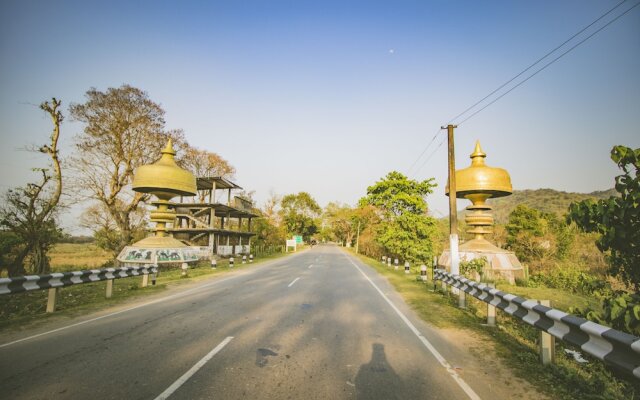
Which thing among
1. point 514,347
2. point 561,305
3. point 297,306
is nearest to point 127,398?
point 297,306

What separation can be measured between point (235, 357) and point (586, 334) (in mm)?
4984

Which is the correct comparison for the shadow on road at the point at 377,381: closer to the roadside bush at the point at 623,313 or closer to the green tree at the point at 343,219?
the roadside bush at the point at 623,313

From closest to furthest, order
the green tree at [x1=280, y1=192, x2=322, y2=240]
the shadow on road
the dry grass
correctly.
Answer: the shadow on road → the dry grass → the green tree at [x1=280, y1=192, x2=322, y2=240]

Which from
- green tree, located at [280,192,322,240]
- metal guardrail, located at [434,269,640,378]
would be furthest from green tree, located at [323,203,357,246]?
metal guardrail, located at [434,269,640,378]

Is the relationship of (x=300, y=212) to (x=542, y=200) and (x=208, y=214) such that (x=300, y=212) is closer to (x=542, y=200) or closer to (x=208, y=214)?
(x=208, y=214)

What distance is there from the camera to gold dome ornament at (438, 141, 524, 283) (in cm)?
1276

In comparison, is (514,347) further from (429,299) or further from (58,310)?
(58,310)

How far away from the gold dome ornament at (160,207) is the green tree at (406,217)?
1720 centimetres

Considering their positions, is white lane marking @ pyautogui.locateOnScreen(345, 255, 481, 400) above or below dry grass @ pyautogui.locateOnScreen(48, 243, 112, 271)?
above

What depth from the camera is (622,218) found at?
4.16 metres

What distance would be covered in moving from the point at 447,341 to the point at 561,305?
23.8ft

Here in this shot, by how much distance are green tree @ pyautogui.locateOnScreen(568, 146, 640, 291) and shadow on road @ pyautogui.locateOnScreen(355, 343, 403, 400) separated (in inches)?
142

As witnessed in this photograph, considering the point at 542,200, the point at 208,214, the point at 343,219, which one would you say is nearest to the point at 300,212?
the point at 343,219

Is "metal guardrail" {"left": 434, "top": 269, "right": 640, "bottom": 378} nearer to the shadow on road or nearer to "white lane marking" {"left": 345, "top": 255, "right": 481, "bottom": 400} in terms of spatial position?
"white lane marking" {"left": 345, "top": 255, "right": 481, "bottom": 400}
